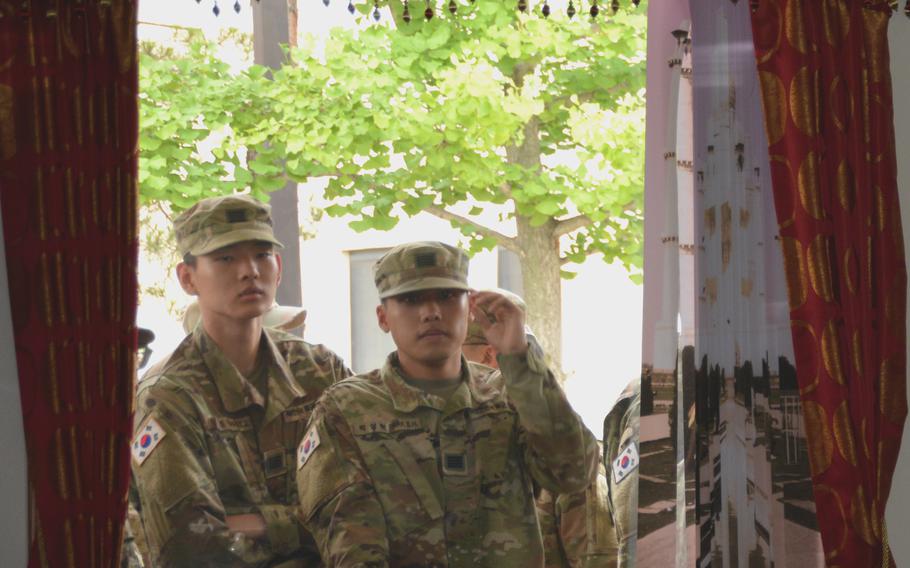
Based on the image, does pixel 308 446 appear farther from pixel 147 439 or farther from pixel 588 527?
pixel 588 527

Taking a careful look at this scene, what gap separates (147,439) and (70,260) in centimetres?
47

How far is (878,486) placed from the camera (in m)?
2.75

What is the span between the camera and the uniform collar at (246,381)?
105 inches

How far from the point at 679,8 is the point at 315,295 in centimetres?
121

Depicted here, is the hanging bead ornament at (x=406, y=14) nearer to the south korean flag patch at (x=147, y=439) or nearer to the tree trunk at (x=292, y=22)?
the tree trunk at (x=292, y=22)

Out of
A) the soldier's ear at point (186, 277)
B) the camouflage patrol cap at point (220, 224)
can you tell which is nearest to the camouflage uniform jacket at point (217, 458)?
the soldier's ear at point (186, 277)

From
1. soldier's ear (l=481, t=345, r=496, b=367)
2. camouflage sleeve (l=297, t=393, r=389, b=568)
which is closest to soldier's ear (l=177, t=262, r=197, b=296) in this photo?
camouflage sleeve (l=297, t=393, r=389, b=568)

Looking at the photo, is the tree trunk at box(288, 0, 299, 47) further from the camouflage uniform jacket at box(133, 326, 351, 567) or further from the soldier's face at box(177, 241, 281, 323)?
the camouflage uniform jacket at box(133, 326, 351, 567)

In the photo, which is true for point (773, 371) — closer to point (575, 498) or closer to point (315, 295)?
point (575, 498)

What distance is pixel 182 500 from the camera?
2.55 m

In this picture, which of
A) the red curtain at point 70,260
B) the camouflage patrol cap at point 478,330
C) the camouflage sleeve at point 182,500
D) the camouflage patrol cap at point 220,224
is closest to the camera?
the red curtain at point 70,260

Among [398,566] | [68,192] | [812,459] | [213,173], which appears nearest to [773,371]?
[812,459]

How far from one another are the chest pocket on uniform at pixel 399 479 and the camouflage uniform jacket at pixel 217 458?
0.20 meters

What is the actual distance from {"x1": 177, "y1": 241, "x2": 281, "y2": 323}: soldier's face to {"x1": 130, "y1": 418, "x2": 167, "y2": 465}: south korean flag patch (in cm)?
29
